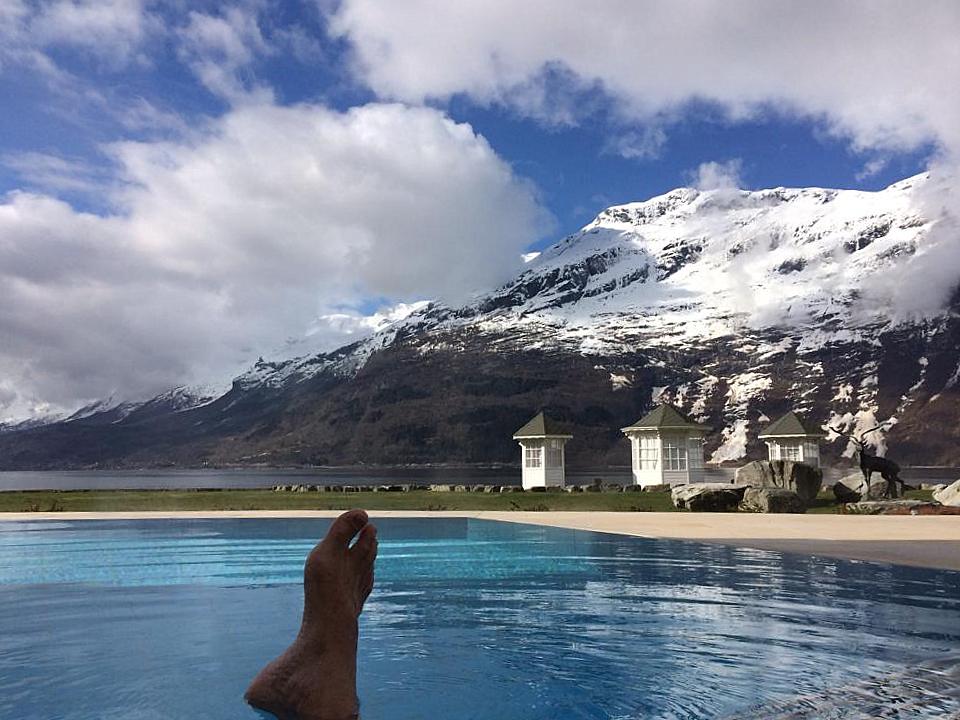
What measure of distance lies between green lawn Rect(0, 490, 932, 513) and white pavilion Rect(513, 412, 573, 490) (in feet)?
27.8

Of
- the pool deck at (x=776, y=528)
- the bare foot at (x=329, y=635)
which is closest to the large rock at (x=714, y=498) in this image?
the pool deck at (x=776, y=528)

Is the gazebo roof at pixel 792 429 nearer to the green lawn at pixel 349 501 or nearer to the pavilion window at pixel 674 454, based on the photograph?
the pavilion window at pixel 674 454

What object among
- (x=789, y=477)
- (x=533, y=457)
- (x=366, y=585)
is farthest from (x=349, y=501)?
(x=366, y=585)

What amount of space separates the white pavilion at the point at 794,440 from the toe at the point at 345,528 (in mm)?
48978

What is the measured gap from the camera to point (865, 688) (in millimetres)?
8875

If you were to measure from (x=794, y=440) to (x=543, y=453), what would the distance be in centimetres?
1604

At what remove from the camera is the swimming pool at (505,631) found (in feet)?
29.4

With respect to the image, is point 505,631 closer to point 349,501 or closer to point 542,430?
point 349,501

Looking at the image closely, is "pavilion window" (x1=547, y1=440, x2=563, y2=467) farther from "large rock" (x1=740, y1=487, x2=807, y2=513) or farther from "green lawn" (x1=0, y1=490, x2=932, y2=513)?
"large rock" (x1=740, y1=487, x2=807, y2=513)

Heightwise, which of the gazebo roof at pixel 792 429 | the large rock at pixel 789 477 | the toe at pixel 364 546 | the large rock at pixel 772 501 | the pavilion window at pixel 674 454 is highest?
the gazebo roof at pixel 792 429

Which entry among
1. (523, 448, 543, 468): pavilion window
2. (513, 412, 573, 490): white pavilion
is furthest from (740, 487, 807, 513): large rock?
(523, 448, 543, 468): pavilion window

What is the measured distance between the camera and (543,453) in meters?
51.8

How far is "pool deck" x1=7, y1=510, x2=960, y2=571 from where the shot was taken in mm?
19531

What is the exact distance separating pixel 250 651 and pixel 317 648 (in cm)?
355
